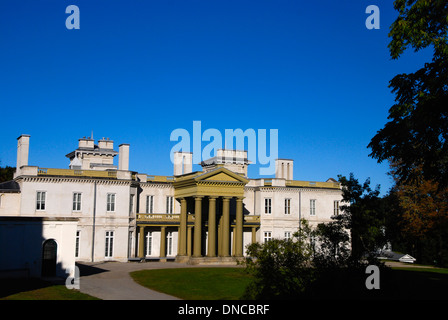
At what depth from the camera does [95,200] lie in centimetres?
5053

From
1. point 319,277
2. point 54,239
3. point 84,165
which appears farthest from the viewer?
point 84,165

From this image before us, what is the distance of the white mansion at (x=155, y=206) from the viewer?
160 ft

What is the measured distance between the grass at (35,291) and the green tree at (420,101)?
1588 cm

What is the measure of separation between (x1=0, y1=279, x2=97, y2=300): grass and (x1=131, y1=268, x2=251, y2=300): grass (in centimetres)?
500

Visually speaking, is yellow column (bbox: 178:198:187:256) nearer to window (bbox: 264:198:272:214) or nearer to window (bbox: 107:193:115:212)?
window (bbox: 107:193:115:212)

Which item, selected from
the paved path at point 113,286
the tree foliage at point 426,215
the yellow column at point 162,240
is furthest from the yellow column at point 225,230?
the tree foliage at point 426,215

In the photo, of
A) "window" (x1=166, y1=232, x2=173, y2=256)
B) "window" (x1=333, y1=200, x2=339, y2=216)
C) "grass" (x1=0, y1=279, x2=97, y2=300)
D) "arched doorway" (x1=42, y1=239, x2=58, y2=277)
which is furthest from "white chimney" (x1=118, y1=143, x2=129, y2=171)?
"window" (x1=333, y1=200, x2=339, y2=216)

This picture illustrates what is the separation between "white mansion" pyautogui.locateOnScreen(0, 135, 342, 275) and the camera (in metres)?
48.7

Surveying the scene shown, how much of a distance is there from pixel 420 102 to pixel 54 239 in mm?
23380

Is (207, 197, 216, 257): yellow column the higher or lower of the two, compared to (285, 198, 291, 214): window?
lower

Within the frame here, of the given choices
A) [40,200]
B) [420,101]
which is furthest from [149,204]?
[420,101]

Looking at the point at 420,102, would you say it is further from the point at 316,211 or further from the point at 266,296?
the point at 316,211

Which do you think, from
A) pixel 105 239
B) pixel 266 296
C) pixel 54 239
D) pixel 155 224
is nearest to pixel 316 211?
pixel 155 224
